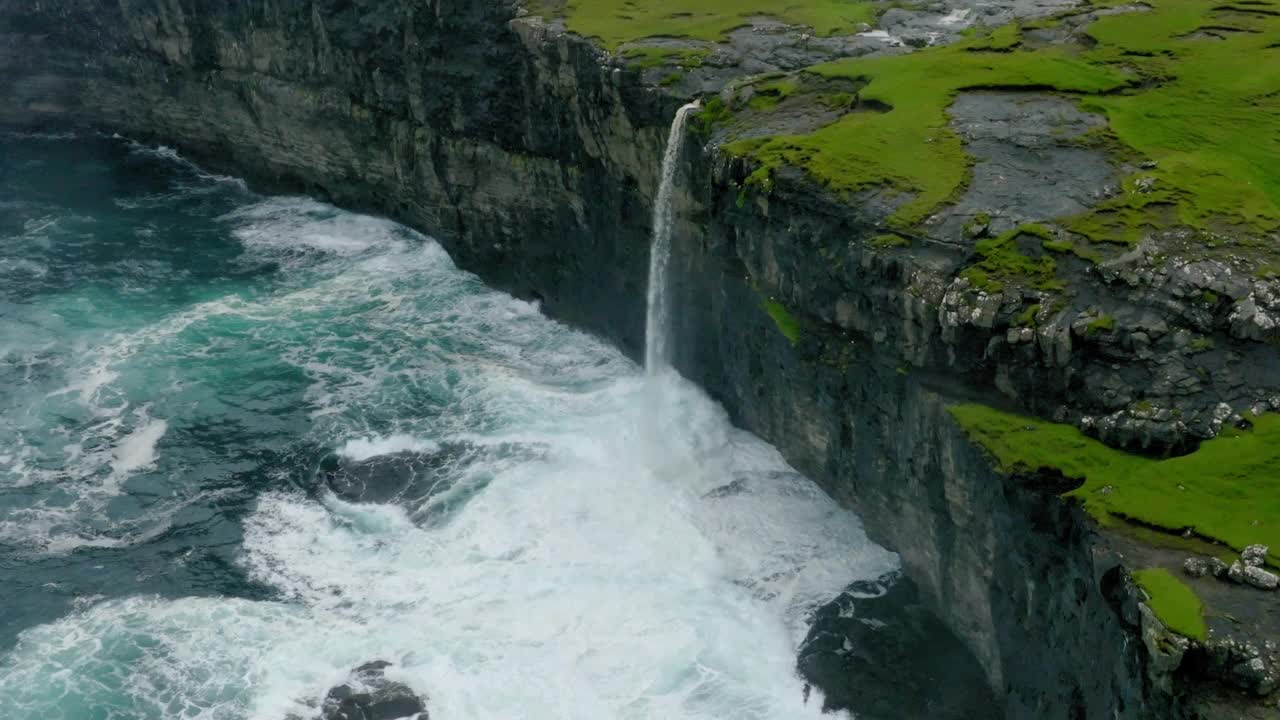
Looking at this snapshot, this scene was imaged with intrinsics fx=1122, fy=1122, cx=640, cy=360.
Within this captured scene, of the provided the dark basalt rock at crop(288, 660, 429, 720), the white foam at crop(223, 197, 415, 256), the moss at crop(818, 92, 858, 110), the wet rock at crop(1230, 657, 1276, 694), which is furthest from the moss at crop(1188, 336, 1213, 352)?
the white foam at crop(223, 197, 415, 256)

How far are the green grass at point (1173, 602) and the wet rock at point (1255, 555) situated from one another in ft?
3.12

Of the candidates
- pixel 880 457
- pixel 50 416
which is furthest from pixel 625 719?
pixel 50 416

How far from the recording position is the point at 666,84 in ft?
92.8

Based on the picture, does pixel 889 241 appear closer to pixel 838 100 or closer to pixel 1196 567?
pixel 838 100

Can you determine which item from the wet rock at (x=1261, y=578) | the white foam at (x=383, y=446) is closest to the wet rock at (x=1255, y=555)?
the wet rock at (x=1261, y=578)

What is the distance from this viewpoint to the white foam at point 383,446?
2842 cm

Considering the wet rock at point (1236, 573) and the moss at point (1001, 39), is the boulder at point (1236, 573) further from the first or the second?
the moss at point (1001, 39)

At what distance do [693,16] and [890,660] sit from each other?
20199 mm

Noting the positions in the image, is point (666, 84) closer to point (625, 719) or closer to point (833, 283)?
point (833, 283)

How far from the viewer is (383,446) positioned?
28.7 m

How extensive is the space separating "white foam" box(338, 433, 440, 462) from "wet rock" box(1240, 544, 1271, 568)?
18847 millimetres

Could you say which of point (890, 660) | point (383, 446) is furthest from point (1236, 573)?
point (383, 446)

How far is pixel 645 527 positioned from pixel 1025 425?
9431 mm

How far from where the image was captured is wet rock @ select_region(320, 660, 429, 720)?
20.6 meters
